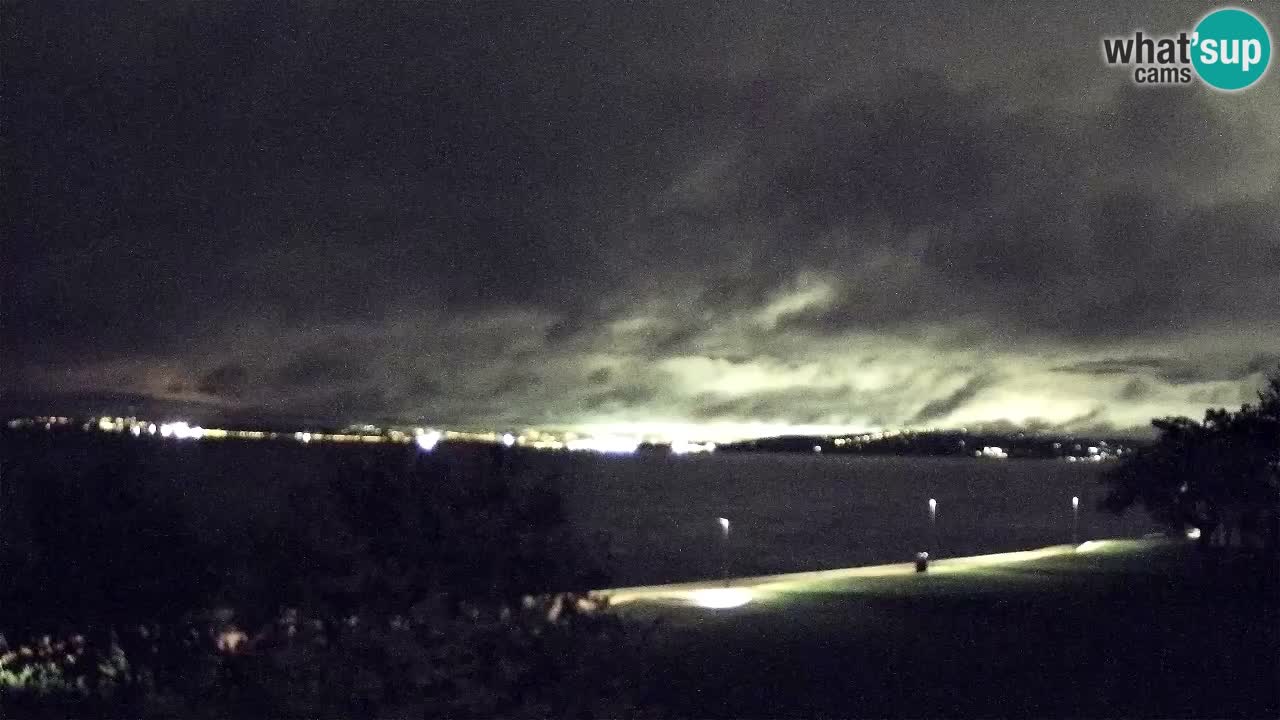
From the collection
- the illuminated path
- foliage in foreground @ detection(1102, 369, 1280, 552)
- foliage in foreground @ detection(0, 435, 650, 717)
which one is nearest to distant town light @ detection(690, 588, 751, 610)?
the illuminated path

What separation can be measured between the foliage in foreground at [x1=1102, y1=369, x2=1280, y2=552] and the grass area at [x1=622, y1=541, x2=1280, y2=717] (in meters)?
3.88

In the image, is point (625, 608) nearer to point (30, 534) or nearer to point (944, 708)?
point (944, 708)

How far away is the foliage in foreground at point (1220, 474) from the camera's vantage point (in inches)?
1019

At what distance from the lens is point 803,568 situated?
4356 cm

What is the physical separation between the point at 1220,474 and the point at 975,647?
48.0ft

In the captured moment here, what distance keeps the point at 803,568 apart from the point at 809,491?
80.2 m

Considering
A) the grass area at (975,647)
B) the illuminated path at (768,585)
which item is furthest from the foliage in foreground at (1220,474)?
the grass area at (975,647)

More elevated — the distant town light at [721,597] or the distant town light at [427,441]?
the distant town light at [427,441]

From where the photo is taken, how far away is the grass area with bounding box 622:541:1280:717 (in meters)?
11.1

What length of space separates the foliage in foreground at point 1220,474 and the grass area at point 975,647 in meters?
3.88

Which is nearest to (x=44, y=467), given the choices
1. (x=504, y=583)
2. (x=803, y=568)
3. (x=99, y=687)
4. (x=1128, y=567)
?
(x=99, y=687)

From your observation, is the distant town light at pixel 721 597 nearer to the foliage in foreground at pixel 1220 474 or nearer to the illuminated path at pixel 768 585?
the illuminated path at pixel 768 585

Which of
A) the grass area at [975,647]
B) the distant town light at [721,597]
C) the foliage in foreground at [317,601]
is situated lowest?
the grass area at [975,647]

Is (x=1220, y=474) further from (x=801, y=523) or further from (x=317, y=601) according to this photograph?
(x=801, y=523)
